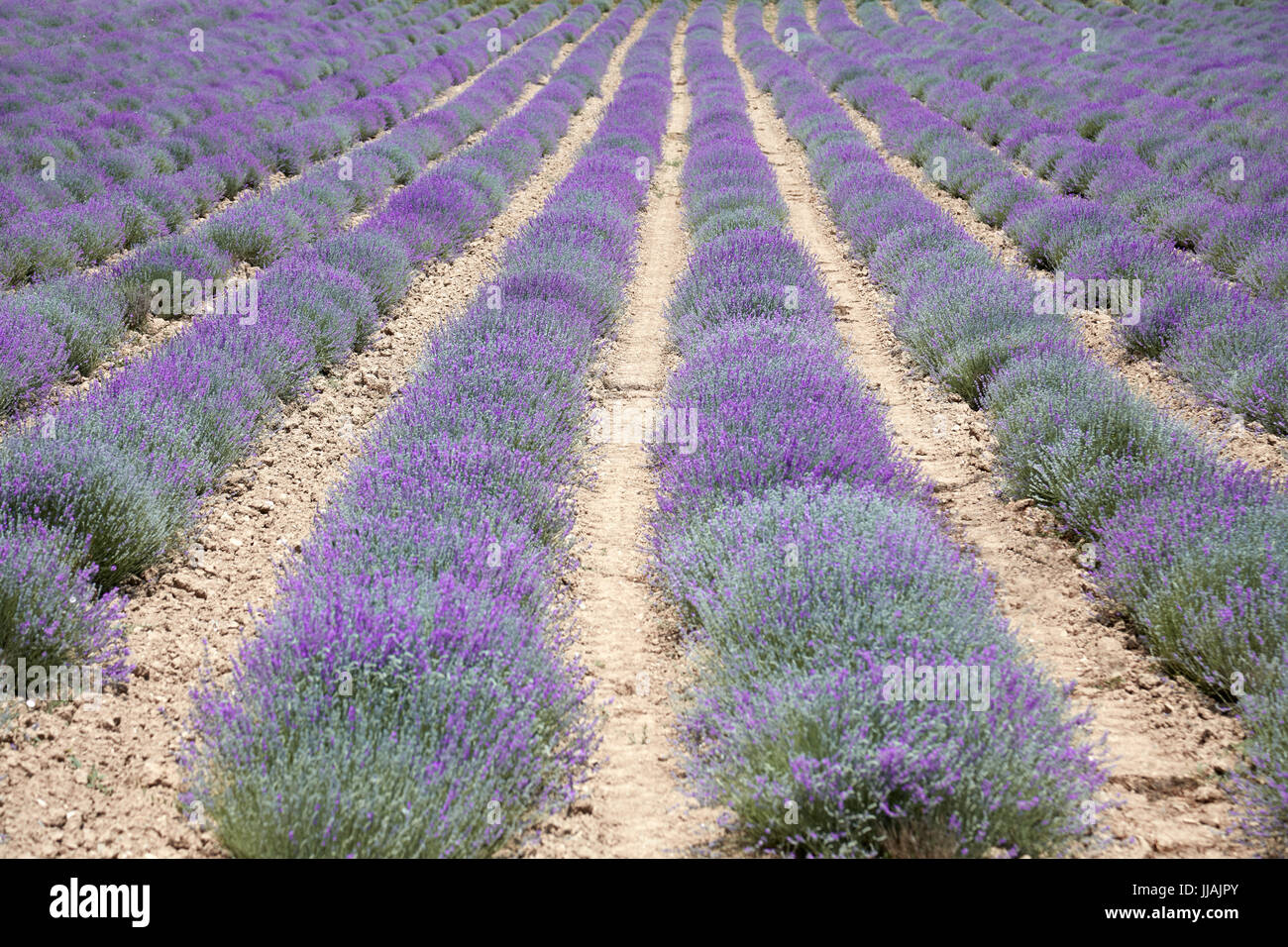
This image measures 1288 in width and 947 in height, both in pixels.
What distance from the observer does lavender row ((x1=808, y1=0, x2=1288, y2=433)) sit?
4.81 metres

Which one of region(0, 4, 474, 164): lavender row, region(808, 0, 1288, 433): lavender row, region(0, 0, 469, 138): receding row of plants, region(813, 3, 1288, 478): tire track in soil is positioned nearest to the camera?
region(813, 3, 1288, 478): tire track in soil

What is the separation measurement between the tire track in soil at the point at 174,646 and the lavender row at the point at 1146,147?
19.0ft

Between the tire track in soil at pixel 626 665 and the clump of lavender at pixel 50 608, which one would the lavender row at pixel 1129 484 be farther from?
the clump of lavender at pixel 50 608

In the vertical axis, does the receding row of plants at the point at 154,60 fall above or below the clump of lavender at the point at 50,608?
above

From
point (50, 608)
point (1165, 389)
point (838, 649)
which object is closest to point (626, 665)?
point (838, 649)

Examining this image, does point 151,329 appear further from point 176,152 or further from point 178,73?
point 178,73

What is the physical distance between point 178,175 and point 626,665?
295 inches

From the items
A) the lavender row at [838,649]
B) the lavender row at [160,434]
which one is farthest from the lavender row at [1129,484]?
the lavender row at [160,434]

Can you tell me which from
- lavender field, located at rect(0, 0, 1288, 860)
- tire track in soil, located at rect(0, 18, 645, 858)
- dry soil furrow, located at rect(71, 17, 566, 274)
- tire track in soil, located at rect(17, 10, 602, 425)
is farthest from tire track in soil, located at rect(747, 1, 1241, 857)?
dry soil furrow, located at rect(71, 17, 566, 274)

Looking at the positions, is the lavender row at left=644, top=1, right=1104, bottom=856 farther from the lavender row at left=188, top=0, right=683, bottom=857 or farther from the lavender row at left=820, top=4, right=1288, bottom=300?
the lavender row at left=820, top=4, right=1288, bottom=300

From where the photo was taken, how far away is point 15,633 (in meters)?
2.80

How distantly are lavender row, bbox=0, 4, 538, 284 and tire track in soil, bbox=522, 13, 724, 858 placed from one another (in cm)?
402

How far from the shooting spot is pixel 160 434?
395cm

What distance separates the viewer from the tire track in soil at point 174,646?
7.72 ft
